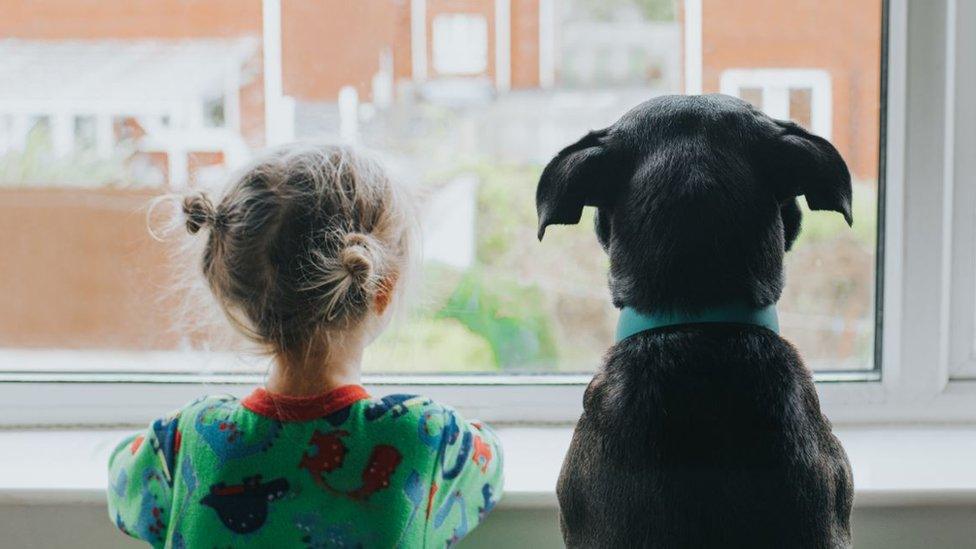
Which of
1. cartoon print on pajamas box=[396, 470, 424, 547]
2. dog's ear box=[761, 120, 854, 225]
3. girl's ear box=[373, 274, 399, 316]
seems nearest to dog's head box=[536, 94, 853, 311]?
dog's ear box=[761, 120, 854, 225]

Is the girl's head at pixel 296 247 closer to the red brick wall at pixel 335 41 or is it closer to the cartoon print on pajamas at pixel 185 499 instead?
the cartoon print on pajamas at pixel 185 499

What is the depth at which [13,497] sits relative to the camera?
4.09 feet

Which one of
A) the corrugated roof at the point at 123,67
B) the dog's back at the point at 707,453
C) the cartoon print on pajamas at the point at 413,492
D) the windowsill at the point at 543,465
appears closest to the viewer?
the dog's back at the point at 707,453

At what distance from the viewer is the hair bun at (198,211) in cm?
107

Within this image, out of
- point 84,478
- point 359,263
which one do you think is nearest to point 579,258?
point 359,263

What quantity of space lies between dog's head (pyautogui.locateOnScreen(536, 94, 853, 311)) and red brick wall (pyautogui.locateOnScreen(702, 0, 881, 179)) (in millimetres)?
381

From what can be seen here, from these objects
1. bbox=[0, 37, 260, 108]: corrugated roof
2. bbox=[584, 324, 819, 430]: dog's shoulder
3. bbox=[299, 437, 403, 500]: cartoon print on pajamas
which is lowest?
bbox=[299, 437, 403, 500]: cartoon print on pajamas

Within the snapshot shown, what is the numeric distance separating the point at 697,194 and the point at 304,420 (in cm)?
47

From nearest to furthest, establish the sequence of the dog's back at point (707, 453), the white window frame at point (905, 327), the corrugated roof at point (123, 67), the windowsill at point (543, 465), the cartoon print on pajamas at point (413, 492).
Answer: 1. the dog's back at point (707, 453)
2. the cartoon print on pajamas at point (413, 492)
3. the windowsill at point (543, 465)
4. the white window frame at point (905, 327)
5. the corrugated roof at point (123, 67)

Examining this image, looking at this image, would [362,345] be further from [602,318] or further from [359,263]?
[602,318]

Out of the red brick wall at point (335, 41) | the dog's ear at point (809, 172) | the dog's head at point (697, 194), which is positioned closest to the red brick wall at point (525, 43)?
the red brick wall at point (335, 41)

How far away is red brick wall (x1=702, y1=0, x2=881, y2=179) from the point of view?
1.43 m

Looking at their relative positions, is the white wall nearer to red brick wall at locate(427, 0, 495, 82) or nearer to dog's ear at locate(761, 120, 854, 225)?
dog's ear at locate(761, 120, 854, 225)

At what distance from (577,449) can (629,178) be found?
293 millimetres
